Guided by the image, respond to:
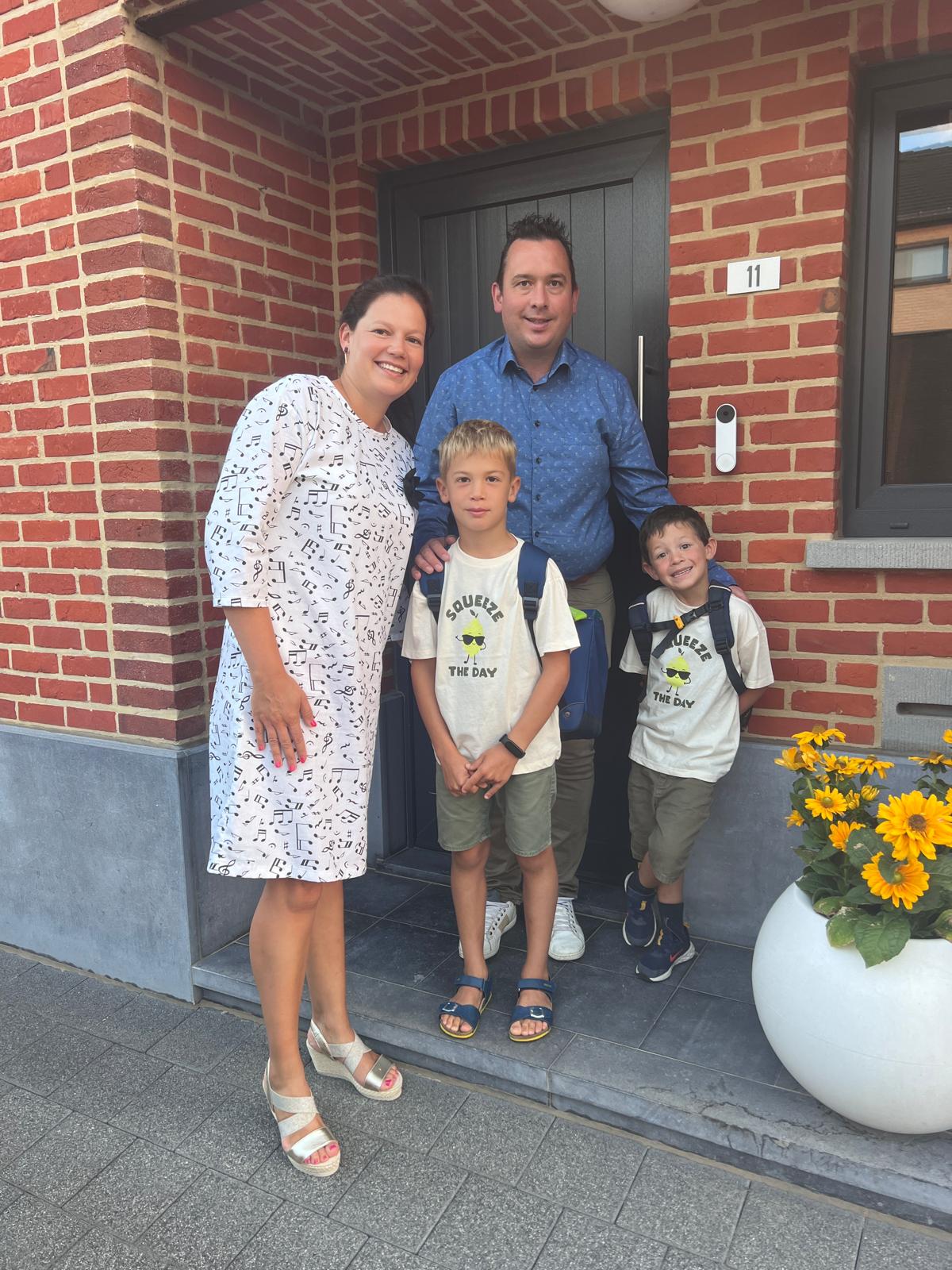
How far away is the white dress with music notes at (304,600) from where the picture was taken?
81.5 inches

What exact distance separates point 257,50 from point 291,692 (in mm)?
2179

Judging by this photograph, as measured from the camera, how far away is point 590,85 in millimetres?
2955

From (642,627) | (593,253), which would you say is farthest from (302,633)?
(593,253)

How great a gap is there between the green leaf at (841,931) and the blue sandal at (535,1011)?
83cm

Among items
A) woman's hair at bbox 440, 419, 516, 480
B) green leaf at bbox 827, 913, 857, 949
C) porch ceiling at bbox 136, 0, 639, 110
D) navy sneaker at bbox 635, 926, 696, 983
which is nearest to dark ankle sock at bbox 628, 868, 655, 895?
navy sneaker at bbox 635, 926, 696, 983

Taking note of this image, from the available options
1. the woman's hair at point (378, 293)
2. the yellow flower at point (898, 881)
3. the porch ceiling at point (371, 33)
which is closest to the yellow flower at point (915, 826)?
the yellow flower at point (898, 881)

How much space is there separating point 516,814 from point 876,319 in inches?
70.4

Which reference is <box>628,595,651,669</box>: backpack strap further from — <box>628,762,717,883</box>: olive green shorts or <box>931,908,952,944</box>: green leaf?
<box>931,908,952,944</box>: green leaf

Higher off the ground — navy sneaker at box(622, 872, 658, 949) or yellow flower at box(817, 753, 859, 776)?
yellow flower at box(817, 753, 859, 776)

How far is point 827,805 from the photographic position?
2244 millimetres

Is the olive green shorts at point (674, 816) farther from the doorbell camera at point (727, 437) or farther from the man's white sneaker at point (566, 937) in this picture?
the doorbell camera at point (727, 437)

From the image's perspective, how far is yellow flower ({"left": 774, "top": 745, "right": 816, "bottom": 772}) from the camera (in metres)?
2.38

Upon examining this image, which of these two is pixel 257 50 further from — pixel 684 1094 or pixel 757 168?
pixel 684 1094

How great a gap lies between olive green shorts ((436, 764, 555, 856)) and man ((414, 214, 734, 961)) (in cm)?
58
